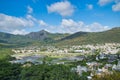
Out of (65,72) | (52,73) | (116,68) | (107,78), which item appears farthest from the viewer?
(116,68)

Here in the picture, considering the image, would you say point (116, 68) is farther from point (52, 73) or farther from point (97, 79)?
point (52, 73)

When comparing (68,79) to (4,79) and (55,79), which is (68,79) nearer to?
(55,79)

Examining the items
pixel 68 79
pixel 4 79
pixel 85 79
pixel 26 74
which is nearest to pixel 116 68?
pixel 85 79

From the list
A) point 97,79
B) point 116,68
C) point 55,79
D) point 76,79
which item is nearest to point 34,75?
point 55,79

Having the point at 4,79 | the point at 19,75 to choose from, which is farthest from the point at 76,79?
the point at 4,79

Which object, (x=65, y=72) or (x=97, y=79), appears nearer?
(x=97, y=79)

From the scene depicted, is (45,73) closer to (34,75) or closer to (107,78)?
(34,75)

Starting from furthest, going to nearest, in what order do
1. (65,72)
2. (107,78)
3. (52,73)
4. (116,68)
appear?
(116,68)
(65,72)
(52,73)
(107,78)

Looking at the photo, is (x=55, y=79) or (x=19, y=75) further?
(x=19, y=75)
